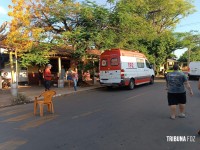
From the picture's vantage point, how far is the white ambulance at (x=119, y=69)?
16.8m

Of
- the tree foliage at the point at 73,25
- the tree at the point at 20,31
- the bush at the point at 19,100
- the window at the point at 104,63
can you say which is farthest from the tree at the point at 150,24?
the bush at the point at 19,100

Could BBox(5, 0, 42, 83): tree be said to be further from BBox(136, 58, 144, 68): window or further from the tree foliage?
BBox(136, 58, 144, 68): window

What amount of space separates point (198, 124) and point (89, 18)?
13020 millimetres

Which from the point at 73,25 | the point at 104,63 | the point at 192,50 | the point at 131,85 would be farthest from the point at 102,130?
the point at 192,50

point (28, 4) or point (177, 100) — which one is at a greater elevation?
point (28, 4)

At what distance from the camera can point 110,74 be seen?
56.5 ft

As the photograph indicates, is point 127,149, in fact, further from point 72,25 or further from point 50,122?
point 72,25

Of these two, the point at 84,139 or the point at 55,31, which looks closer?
the point at 84,139

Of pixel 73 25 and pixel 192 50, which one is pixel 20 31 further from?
pixel 192 50

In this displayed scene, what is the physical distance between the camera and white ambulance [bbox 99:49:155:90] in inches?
660

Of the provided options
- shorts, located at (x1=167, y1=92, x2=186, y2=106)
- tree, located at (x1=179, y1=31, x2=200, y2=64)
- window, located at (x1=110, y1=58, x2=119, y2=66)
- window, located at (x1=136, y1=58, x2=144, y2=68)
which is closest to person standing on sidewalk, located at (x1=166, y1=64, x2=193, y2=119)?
shorts, located at (x1=167, y1=92, x2=186, y2=106)

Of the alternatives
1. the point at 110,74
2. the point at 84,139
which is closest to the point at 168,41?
the point at 110,74

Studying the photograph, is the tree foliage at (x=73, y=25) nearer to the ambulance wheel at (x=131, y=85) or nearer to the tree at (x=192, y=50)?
the ambulance wheel at (x=131, y=85)

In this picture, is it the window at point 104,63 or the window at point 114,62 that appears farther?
the window at point 104,63
